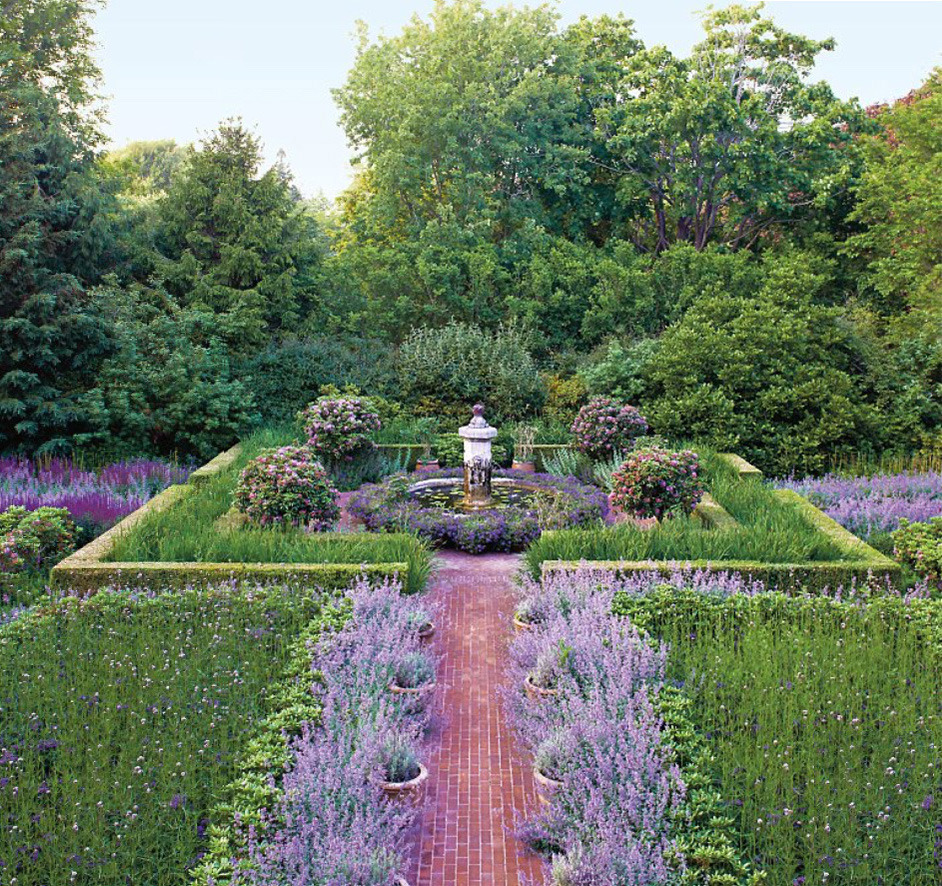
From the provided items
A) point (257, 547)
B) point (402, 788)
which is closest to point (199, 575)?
point (257, 547)

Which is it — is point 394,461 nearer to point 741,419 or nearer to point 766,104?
point 741,419

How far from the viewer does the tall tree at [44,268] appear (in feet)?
46.8

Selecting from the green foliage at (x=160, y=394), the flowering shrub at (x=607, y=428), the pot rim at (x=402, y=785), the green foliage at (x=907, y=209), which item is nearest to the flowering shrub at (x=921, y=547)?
the flowering shrub at (x=607, y=428)

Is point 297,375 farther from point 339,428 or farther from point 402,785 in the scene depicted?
point 402,785

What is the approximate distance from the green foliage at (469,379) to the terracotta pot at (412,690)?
33.9ft

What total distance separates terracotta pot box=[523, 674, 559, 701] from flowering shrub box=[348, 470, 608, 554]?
3.39 m

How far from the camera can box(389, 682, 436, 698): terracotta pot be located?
6562mm

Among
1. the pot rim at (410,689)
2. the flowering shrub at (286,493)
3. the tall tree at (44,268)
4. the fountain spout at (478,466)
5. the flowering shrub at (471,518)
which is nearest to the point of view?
the pot rim at (410,689)

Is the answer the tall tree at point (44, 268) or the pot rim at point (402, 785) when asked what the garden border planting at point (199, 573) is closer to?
the pot rim at point (402, 785)

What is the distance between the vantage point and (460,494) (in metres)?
12.6

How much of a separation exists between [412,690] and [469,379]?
11.3 metres

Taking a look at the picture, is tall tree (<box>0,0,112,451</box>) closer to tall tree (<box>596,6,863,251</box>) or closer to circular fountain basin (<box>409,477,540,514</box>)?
circular fountain basin (<box>409,477,540,514</box>)

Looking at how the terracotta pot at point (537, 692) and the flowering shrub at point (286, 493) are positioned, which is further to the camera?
the flowering shrub at point (286, 493)

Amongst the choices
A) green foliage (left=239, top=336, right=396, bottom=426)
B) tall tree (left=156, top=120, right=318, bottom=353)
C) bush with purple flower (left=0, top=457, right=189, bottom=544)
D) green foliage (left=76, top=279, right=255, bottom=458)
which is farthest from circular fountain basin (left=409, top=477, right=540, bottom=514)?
tall tree (left=156, top=120, right=318, bottom=353)
